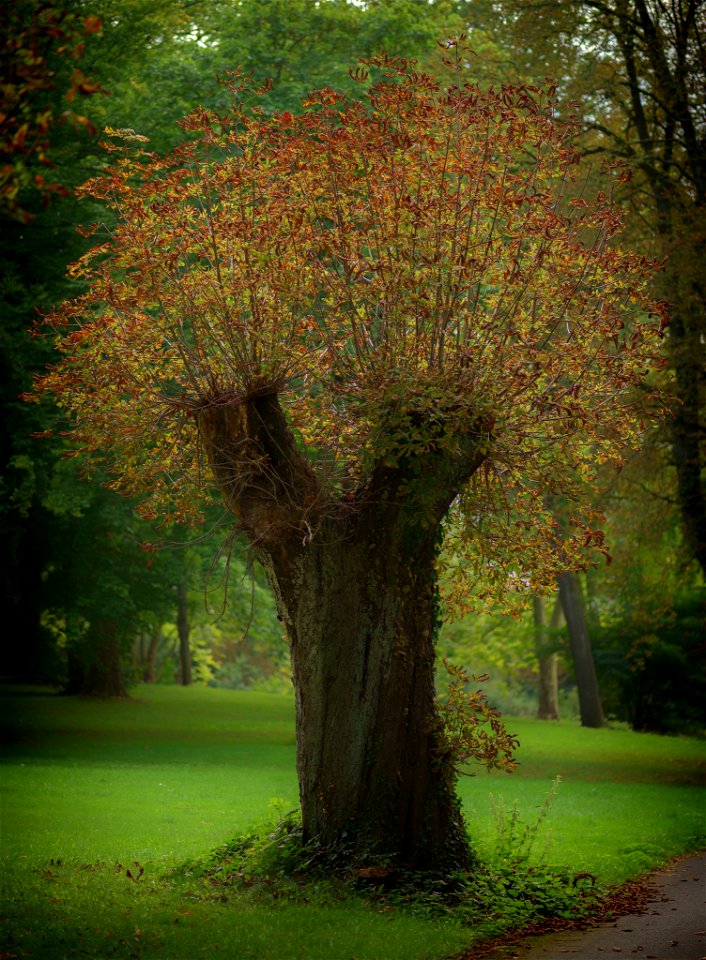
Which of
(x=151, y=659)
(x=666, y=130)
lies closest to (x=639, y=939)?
(x=666, y=130)

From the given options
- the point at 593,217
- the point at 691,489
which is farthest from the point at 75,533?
the point at 593,217

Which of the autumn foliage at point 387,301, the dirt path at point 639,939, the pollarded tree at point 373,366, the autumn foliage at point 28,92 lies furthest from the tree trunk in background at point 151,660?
the autumn foliage at point 28,92

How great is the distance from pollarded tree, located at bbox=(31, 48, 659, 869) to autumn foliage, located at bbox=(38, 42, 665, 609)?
30mm

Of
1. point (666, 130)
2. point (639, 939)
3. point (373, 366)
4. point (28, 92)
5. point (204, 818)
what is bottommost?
point (204, 818)

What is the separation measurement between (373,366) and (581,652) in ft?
66.1

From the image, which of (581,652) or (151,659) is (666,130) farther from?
(151,659)

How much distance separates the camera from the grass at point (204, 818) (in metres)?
8.05

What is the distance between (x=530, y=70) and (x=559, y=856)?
14079 millimetres

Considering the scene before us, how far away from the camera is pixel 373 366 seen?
32.7ft

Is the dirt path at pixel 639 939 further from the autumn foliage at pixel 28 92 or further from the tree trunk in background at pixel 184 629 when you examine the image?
the tree trunk in background at pixel 184 629

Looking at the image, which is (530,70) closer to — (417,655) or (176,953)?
(417,655)

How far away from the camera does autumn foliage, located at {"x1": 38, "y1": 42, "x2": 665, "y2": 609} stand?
31.5 feet

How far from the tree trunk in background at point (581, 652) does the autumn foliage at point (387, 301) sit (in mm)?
17507

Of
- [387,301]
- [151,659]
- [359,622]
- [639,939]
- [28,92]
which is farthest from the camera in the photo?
[151,659]
